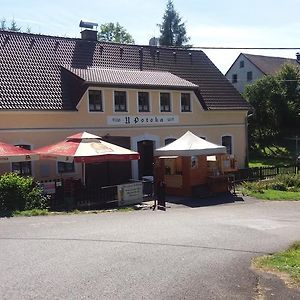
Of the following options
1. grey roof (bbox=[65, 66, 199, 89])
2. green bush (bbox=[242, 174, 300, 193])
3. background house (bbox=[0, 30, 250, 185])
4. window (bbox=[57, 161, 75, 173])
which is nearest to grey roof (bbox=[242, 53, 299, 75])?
background house (bbox=[0, 30, 250, 185])

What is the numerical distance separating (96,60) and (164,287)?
21.4 m

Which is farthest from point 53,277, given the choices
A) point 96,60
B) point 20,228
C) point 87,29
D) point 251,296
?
point 87,29

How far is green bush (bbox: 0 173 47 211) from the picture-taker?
15.4 meters

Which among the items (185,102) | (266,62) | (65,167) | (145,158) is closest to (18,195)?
(65,167)

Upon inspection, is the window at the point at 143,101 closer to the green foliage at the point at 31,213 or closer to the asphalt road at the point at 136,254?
the asphalt road at the point at 136,254

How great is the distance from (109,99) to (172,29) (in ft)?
136

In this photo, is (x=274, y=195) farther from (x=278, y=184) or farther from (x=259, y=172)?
(x=259, y=172)

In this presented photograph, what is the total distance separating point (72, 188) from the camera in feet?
60.0

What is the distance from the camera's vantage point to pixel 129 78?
25.2 m

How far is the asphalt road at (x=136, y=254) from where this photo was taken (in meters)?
7.08

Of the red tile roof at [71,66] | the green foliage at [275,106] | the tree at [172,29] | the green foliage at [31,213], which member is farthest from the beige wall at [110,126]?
the tree at [172,29]

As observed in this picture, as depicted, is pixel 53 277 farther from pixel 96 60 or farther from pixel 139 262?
pixel 96 60

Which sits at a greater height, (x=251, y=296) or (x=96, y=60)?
(x=96, y=60)

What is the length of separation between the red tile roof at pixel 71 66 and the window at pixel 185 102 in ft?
1.95
